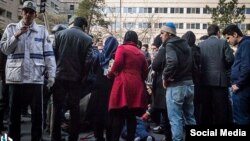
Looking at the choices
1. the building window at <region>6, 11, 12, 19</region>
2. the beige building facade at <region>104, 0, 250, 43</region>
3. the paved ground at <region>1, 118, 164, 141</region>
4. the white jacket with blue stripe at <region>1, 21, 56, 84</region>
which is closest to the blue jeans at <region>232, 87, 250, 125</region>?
the paved ground at <region>1, 118, 164, 141</region>

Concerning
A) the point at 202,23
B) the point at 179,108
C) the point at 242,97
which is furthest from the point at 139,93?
the point at 202,23

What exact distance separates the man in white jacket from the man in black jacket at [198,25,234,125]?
290cm

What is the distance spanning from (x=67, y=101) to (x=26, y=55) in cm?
105

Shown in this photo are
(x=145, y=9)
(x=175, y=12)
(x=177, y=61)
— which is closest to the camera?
(x=177, y=61)

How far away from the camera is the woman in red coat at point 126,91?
243 inches

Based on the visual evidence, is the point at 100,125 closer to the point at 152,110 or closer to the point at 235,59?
the point at 152,110

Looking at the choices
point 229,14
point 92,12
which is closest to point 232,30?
point 92,12

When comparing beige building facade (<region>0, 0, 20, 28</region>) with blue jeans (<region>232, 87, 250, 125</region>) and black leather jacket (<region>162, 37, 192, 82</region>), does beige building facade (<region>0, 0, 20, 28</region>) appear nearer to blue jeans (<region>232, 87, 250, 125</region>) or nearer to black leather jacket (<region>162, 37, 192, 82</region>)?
black leather jacket (<region>162, 37, 192, 82</region>)

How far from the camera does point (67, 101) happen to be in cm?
612

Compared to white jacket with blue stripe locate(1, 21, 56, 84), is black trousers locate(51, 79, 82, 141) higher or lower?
lower

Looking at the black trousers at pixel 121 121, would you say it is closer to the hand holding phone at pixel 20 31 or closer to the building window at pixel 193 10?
the hand holding phone at pixel 20 31

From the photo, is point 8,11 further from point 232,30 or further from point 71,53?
point 232,30

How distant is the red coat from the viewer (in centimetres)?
617

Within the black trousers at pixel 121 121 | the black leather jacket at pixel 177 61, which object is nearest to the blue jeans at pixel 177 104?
the black leather jacket at pixel 177 61
